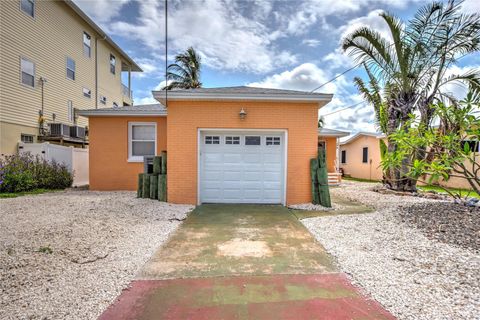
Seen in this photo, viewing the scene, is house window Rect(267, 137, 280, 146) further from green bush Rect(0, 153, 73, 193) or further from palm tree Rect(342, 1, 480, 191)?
green bush Rect(0, 153, 73, 193)

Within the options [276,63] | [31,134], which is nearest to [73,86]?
[31,134]

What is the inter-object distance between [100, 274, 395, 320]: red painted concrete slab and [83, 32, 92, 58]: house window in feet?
59.0

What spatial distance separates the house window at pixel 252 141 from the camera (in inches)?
308

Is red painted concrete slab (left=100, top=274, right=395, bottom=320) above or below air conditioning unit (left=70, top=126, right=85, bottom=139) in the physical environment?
below

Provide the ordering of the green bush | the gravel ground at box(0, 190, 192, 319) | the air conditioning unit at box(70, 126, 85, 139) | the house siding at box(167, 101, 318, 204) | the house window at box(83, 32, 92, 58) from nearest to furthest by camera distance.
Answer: the gravel ground at box(0, 190, 192, 319) < the house siding at box(167, 101, 318, 204) < the green bush < the air conditioning unit at box(70, 126, 85, 139) < the house window at box(83, 32, 92, 58)

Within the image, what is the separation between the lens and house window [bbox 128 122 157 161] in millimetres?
10234

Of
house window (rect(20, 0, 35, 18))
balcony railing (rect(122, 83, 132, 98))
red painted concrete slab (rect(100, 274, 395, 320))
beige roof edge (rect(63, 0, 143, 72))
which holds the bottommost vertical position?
red painted concrete slab (rect(100, 274, 395, 320))

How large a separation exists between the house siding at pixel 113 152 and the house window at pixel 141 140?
19 centimetres

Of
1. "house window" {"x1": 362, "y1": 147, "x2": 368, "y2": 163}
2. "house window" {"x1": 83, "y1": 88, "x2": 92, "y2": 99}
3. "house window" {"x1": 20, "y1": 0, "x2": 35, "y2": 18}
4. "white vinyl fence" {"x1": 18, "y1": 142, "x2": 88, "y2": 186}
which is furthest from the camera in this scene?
"house window" {"x1": 362, "y1": 147, "x2": 368, "y2": 163}

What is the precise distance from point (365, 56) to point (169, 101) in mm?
7121

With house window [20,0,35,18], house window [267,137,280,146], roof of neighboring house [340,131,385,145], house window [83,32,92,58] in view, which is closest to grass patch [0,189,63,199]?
house window [267,137,280,146]

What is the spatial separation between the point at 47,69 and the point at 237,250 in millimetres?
15005

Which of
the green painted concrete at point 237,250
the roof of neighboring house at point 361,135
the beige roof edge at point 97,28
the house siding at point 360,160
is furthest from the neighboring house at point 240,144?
the beige roof edge at point 97,28

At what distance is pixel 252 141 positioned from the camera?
7.84 meters
